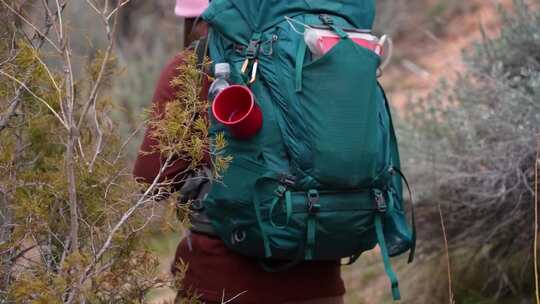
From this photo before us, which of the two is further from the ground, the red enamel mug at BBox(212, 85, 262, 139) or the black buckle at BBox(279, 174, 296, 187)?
the red enamel mug at BBox(212, 85, 262, 139)

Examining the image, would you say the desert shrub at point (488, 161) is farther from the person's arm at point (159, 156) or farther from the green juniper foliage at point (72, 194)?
the green juniper foliage at point (72, 194)

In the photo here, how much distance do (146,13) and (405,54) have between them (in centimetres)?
315

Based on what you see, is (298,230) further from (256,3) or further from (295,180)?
(256,3)

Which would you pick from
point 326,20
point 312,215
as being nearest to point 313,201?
point 312,215

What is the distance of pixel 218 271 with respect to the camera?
10.5 ft

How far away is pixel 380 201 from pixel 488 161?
1946 millimetres

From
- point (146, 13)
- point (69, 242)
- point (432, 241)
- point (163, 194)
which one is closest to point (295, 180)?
point (163, 194)

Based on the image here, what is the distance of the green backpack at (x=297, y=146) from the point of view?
2.96m

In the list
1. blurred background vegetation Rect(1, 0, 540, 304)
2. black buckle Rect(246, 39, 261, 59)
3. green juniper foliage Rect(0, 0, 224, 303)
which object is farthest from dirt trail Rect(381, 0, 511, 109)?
green juniper foliage Rect(0, 0, 224, 303)

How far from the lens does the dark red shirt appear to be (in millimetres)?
3169

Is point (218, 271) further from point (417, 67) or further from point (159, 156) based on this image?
point (417, 67)

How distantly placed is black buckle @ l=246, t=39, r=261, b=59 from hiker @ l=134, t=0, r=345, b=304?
19 cm

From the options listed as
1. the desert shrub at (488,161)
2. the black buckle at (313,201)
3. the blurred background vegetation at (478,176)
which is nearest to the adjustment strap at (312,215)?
the black buckle at (313,201)

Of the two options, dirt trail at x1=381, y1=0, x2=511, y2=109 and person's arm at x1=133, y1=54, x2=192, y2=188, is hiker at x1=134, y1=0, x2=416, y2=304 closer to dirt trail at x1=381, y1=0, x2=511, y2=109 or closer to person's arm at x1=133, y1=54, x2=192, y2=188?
person's arm at x1=133, y1=54, x2=192, y2=188
